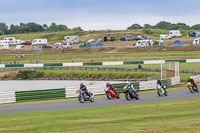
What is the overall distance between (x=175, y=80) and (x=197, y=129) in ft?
101

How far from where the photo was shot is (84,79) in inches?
2785

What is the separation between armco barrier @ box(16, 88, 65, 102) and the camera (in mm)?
34688

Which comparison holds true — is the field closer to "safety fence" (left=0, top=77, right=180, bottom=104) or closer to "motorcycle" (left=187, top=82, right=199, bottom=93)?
"safety fence" (left=0, top=77, right=180, bottom=104)

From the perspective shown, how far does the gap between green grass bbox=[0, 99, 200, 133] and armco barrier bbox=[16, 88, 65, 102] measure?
1157 cm

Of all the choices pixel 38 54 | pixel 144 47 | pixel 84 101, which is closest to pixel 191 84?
pixel 84 101

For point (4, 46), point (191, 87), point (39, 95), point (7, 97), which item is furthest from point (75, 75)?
point (4, 46)

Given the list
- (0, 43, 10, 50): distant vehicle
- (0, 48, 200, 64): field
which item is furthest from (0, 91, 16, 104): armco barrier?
(0, 43, 10, 50): distant vehicle

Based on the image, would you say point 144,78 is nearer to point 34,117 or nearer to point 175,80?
point 175,80

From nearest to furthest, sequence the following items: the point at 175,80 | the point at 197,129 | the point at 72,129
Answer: the point at 197,129
the point at 72,129
the point at 175,80

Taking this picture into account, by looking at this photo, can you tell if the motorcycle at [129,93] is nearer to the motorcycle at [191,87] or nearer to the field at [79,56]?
the motorcycle at [191,87]

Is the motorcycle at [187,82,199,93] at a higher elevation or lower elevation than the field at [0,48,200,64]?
lower

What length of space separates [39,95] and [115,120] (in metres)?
17.1

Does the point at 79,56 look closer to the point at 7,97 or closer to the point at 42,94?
the point at 42,94

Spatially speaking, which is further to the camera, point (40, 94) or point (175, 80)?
point (175, 80)
